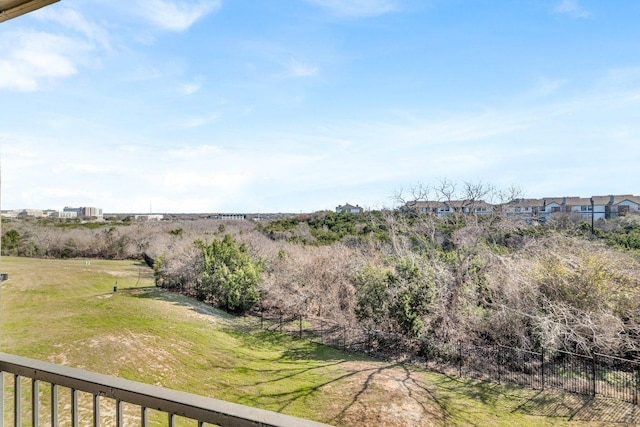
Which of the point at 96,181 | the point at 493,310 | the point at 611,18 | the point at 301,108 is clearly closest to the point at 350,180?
the point at 301,108

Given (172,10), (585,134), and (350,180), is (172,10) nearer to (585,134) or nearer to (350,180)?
(585,134)

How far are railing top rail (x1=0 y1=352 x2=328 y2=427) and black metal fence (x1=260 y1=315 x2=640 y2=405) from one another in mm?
7130

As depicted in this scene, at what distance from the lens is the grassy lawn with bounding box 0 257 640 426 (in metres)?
5.32

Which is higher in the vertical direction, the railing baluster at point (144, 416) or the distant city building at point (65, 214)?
the distant city building at point (65, 214)

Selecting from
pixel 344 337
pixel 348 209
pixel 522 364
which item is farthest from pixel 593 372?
pixel 348 209

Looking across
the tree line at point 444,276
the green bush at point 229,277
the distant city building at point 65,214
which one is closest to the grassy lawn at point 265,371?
the green bush at point 229,277

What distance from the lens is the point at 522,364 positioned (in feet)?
22.4

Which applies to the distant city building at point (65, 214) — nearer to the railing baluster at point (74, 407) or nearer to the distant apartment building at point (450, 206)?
the distant apartment building at point (450, 206)

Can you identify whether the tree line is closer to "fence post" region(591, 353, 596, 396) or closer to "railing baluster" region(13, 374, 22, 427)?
"fence post" region(591, 353, 596, 396)

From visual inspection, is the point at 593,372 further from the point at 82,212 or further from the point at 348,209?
the point at 82,212

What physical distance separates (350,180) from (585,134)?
7.55 meters

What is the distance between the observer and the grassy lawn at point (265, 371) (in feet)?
17.5

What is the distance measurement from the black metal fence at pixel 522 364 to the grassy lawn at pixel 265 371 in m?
0.37

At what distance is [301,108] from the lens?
8.05 metres
